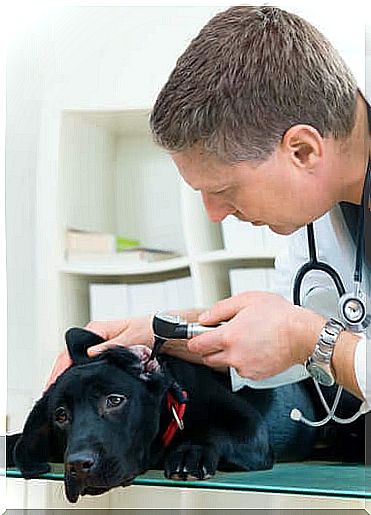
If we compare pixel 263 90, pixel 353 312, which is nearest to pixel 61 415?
pixel 353 312

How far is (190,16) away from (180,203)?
1.00ft

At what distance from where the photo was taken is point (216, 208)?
1.71 meters

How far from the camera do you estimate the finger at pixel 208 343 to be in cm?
169

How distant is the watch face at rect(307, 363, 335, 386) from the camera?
166 centimetres

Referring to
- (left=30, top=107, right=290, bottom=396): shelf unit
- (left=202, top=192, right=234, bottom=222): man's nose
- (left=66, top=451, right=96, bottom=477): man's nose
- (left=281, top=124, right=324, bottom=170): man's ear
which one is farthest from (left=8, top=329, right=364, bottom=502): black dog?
(left=281, top=124, right=324, bottom=170): man's ear

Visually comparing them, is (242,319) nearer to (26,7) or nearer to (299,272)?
(299,272)

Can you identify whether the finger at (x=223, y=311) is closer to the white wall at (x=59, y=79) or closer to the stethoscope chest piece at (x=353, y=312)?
the stethoscope chest piece at (x=353, y=312)

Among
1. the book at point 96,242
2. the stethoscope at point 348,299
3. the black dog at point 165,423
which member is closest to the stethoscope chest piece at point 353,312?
the stethoscope at point 348,299

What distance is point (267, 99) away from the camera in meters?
1.65

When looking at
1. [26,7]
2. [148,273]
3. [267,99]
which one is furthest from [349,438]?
[26,7]

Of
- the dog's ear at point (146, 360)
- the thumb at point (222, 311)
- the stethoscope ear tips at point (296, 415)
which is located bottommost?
the stethoscope ear tips at point (296, 415)

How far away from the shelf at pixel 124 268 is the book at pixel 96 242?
0.02 metres

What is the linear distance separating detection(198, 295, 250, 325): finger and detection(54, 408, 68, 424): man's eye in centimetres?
27

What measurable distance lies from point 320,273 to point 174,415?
0.33 m
